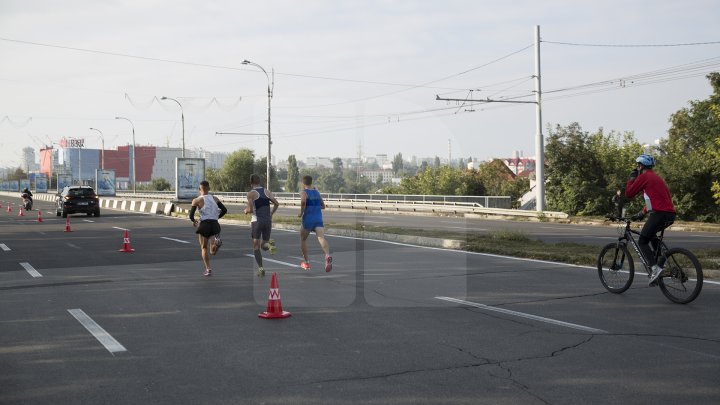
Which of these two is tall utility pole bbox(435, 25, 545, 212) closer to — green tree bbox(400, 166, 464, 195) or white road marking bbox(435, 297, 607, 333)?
white road marking bbox(435, 297, 607, 333)

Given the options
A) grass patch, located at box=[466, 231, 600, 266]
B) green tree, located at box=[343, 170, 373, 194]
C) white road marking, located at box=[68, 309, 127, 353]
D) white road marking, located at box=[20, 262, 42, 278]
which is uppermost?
green tree, located at box=[343, 170, 373, 194]

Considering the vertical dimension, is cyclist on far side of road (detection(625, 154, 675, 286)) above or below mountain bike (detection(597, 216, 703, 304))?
above

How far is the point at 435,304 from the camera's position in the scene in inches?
351

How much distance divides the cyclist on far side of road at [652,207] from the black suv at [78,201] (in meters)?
35.1

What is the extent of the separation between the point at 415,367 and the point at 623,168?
121ft

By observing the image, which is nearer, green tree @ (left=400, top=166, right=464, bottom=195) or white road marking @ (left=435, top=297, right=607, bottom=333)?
white road marking @ (left=435, top=297, right=607, bottom=333)

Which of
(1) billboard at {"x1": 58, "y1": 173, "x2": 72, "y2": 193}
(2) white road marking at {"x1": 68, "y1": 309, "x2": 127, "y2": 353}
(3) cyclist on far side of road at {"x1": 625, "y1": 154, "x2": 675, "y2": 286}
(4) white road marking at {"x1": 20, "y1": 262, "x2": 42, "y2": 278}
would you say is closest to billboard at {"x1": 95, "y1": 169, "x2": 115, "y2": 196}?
(1) billboard at {"x1": 58, "y1": 173, "x2": 72, "y2": 193}

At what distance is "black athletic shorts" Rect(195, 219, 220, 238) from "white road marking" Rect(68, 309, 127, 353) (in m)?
3.86

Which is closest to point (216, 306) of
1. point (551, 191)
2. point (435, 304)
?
point (435, 304)

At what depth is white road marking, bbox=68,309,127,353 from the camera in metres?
6.58

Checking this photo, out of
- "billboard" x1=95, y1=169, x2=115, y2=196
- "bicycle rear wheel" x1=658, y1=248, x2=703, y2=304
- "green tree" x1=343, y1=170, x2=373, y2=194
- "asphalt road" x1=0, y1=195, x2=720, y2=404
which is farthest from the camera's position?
"billboard" x1=95, y1=169, x2=115, y2=196

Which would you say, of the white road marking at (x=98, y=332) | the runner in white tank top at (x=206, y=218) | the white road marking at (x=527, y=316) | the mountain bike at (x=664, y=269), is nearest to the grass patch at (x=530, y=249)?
the mountain bike at (x=664, y=269)

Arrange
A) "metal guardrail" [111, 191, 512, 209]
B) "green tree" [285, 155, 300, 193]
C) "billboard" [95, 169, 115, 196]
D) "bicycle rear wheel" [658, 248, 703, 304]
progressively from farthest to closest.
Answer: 1. "green tree" [285, 155, 300, 193]
2. "billboard" [95, 169, 115, 196]
3. "metal guardrail" [111, 191, 512, 209]
4. "bicycle rear wheel" [658, 248, 703, 304]

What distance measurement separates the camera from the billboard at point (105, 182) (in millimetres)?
70688
